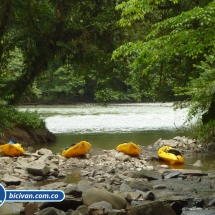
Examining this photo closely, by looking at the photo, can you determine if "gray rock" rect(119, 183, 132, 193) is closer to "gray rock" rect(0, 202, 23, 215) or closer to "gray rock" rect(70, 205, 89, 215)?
"gray rock" rect(70, 205, 89, 215)

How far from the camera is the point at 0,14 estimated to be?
33.8 ft

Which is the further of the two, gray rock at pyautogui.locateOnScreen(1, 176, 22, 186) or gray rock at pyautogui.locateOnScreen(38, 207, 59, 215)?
gray rock at pyautogui.locateOnScreen(1, 176, 22, 186)

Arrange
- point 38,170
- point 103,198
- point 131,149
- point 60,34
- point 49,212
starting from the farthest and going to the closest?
point 60,34, point 131,149, point 38,170, point 103,198, point 49,212

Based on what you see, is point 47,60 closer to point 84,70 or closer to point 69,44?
point 69,44

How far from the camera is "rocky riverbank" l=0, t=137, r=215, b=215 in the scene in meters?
4.83

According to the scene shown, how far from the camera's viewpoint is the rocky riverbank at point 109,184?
483cm

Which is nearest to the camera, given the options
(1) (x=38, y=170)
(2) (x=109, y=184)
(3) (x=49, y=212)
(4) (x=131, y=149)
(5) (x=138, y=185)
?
(3) (x=49, y=212)

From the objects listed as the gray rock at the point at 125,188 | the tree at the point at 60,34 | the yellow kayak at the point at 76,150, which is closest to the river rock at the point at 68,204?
the gray rock at the point at 125,188

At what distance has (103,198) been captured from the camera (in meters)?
5.24

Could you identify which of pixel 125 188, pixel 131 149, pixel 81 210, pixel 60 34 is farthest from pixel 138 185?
pixel 60 34

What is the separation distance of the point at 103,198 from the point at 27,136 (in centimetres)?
870

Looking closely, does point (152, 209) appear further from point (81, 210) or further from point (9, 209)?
point (9, 209)

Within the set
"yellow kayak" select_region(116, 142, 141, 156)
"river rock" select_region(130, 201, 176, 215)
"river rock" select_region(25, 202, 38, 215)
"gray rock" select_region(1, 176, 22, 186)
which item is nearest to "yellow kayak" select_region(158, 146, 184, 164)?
"yellow kayak" select_region(116, 142, 141, 156)

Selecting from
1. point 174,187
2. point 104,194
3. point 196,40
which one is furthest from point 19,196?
point 174,187
